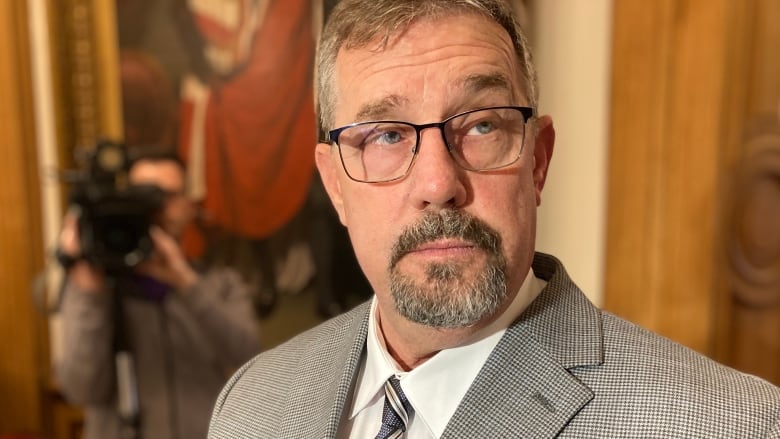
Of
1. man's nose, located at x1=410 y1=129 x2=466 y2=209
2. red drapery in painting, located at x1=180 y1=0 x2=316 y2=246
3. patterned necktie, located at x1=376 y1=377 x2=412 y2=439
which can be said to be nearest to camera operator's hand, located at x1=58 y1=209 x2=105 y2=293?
red drapery in painting, located at x1=180 y1=0 x2=316 y2=246

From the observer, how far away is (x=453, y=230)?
0.71 m

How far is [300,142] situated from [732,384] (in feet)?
3.78

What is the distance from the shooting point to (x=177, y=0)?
5.08 feet

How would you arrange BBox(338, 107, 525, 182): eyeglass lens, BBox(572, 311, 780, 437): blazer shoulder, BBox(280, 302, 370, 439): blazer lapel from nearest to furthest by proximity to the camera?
BBox(572, 311, 780, 437): blazer shoulder → BBox(338, 107, 525, 182): eyeglass lens → BBox(280, 302, 370, 439): blazer lapel

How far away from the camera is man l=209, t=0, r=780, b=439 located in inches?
26.9

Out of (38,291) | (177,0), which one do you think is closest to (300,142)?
(177,0)

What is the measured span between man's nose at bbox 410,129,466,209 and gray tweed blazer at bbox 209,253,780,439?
0.62 feet

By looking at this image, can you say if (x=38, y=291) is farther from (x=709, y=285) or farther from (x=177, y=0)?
(x=709, y=285)

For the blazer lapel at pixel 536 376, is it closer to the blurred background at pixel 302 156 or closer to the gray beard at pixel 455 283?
the gray beard at pixel 455 283

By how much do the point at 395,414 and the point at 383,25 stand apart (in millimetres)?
489

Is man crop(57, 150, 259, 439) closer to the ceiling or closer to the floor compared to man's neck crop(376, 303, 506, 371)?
closer to the floor

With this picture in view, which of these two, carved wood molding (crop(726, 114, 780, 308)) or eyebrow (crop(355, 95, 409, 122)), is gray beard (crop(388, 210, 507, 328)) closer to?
eyebrow (crop(355, 95, 409, 122))

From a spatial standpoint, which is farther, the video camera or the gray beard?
the video camera

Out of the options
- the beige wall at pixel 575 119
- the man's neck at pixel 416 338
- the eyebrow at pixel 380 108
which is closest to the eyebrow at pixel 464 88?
the eyebrow at pixel 380 108
